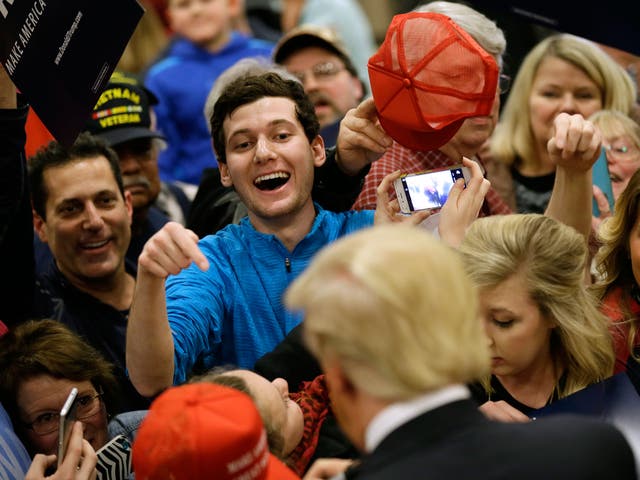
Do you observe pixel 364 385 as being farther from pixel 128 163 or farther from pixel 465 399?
pixel 128 163

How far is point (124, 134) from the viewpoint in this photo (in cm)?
453

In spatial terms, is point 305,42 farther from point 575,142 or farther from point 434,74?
point 575,142

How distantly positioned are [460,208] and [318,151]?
2.04 ft

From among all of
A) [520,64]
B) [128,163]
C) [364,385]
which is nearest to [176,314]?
[364,385]

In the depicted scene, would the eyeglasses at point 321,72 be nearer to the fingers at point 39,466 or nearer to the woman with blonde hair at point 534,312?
the woman with blonde hair at point 534,312

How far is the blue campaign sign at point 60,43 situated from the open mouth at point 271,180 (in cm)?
58

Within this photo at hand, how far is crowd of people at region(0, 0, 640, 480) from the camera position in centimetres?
182

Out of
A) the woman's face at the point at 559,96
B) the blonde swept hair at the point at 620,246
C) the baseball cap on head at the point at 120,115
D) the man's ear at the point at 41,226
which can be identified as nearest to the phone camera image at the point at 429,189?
the blonde swept hair at the point at 620,246

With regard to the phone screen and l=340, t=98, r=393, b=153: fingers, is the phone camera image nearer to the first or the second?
the phone screen

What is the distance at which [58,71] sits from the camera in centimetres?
295

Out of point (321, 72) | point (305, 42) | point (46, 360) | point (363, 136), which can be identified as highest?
point (305, 42)

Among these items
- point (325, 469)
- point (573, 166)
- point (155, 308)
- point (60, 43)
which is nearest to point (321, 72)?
point (573, 166)

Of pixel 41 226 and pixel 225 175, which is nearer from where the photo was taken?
pixel 225 175

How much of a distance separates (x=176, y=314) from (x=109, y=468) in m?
0.45
